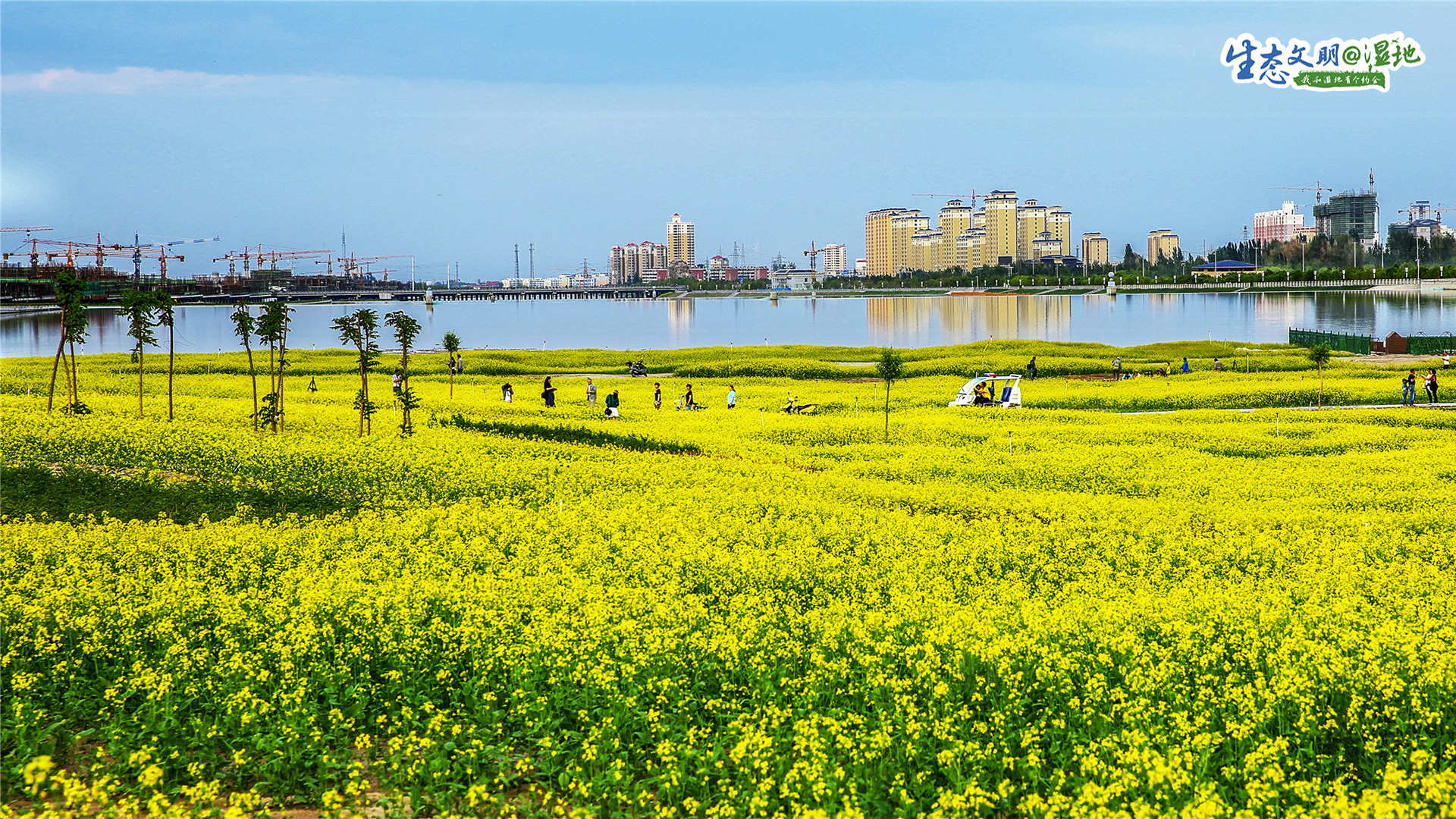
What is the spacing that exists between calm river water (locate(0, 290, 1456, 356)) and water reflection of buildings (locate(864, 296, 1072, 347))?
0.21 metres

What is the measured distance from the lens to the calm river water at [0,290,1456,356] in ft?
367

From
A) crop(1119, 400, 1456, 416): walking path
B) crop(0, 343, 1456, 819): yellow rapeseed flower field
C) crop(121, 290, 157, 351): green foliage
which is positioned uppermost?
crop(121, 290, 157, 351): green foliage

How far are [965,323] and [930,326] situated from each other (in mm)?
6866

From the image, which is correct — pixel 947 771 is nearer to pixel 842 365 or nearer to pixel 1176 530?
pixel 1176 530

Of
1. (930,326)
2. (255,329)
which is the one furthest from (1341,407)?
(930,326)

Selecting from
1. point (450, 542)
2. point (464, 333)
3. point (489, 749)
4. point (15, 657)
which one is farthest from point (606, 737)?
point (464, 333)

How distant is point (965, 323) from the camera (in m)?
143

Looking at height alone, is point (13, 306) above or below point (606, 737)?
above

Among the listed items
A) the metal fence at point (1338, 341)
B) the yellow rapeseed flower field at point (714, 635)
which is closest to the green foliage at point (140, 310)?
the yellow rapeseed flower field at point (714, 635)

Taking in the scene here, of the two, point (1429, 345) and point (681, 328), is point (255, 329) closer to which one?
point (1429, 345)

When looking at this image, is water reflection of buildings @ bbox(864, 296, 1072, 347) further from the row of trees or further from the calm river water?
the row of trees

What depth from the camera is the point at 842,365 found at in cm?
6144

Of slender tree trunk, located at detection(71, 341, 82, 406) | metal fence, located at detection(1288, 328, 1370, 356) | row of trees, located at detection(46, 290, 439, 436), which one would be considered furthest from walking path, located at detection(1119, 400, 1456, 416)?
slender tree trunk, located at detection(71, 341, 82, 406)

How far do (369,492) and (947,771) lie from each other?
16067 mm
